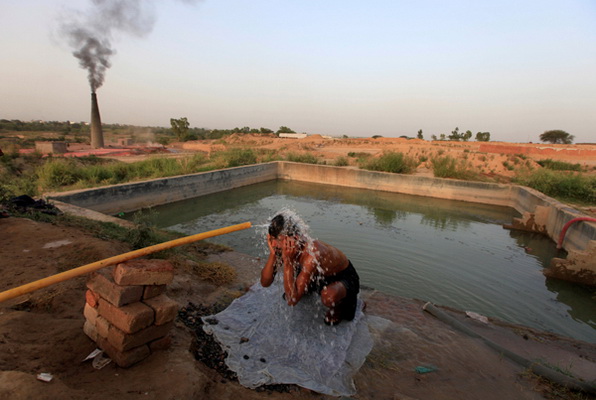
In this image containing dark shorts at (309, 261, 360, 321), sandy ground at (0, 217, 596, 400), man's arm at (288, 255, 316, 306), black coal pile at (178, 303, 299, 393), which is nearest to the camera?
sandy ground at (0, 217, 596, 400)

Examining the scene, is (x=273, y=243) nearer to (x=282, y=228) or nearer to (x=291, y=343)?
(x=282, y=228)

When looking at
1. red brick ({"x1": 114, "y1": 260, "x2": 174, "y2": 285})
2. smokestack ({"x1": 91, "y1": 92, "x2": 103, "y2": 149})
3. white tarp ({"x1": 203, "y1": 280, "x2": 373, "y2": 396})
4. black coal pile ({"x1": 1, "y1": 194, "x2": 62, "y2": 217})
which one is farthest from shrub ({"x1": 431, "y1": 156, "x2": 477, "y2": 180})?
smokestack ({"x1": 91, "y1": 92, "x2": 103, "y2": 149})

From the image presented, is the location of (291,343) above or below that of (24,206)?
below

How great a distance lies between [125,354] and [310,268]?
1.60m

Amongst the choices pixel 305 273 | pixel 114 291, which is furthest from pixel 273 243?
pixel 114 291

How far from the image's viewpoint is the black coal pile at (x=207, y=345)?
2.63 meters

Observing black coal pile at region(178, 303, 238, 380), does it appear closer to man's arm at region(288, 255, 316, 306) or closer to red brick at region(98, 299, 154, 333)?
Answer: red brick at region(98, 299, 154, 333)

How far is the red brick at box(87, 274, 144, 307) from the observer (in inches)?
91.1

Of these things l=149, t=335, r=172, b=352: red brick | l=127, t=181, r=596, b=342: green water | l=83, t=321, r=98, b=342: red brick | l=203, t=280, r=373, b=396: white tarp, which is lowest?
l=127, t=181, r=596, b=342: green water

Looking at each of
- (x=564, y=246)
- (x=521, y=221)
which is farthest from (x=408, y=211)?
(x=564, y=246)

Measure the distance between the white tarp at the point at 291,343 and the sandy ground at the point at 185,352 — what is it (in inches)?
5.1

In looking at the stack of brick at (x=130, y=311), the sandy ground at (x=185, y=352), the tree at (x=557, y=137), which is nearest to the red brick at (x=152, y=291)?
the stack of brick at (x=130, y=311)

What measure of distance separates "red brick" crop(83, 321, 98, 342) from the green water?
3.90m

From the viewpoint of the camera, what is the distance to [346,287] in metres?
3.18
